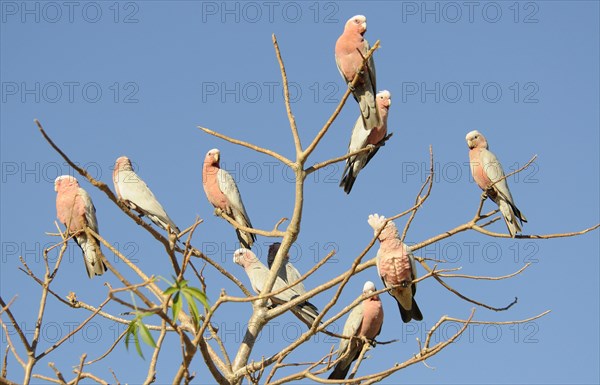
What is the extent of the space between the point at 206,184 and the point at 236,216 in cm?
57

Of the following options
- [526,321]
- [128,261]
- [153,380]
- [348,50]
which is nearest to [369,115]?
[348,50]

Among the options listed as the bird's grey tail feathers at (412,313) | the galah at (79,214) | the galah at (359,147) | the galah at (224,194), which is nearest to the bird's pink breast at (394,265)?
the bird's grey tail feathers at (412,313)

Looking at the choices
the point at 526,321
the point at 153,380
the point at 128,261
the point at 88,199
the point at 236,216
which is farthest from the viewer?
the point at 236,216

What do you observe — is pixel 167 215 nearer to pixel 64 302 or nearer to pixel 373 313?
pixel 373 313

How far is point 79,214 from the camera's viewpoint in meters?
7.42

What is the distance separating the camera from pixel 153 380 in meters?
3.86

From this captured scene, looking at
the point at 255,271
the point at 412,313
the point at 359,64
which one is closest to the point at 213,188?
the point at 255,271

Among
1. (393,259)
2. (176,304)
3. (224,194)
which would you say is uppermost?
(224,194)

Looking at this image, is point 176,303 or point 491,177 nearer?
point 176,303

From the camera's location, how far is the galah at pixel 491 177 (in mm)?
7707

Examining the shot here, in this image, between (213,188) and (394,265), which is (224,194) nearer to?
(213,188)

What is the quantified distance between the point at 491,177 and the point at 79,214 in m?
4.13

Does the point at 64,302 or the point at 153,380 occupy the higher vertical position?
the point at 64,302

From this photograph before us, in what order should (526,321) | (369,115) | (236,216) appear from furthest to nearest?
(236,216), (369,115), (526,321)
